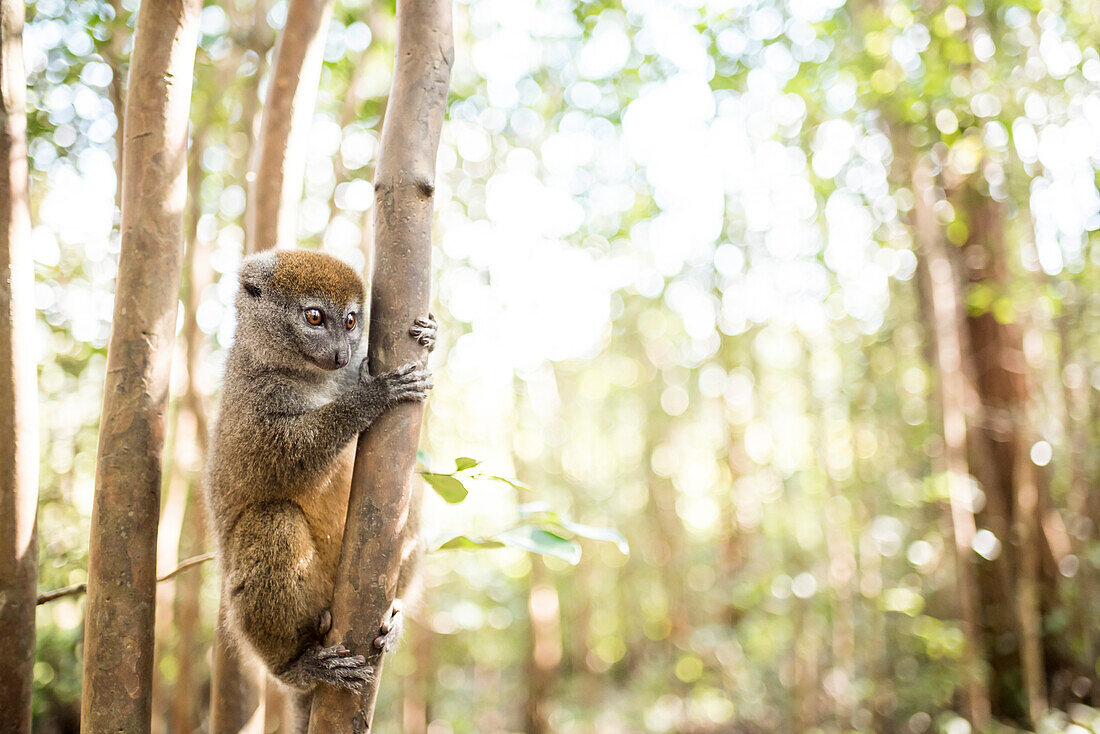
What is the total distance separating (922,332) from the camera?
9.34 m

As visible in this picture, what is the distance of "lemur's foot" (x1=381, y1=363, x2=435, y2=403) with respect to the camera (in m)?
2.26

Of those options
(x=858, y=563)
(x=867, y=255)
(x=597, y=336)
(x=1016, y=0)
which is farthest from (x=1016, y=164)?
(x=597, y=336)

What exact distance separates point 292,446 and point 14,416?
95cm

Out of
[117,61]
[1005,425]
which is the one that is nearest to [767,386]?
[1005,425]

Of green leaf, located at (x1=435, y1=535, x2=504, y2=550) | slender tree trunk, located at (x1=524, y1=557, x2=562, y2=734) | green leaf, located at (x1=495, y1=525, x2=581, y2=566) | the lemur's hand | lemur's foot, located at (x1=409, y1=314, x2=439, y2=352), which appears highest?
lemur's foot, located at (x1=409, y1=314, x2=439, y2=352)

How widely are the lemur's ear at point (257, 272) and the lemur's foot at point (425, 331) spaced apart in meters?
1.25

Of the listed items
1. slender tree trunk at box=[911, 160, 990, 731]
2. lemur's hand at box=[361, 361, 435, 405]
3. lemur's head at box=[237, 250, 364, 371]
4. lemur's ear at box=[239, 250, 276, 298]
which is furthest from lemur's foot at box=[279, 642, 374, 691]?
slender tree trunk at box=[911, 160, 990, 731]

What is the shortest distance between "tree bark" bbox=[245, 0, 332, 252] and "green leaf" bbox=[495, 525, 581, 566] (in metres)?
1.91

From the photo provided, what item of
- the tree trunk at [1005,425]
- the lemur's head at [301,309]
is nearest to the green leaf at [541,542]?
the lemur's head at [301,309]

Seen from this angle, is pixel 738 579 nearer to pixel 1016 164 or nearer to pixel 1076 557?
pixel 1076 557

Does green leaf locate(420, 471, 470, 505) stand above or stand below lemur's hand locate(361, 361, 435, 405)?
below

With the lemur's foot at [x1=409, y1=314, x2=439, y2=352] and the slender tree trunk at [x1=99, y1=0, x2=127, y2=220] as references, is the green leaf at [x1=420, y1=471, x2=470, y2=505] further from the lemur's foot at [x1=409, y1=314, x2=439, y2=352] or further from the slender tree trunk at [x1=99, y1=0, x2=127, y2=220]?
the slender tree trunk at [x1=99, y1=0, x2=127, y2=220]

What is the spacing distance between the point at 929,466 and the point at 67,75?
1014cm

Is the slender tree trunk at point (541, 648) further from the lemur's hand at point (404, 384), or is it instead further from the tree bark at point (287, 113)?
the lemur's hand at point (404, 384)
